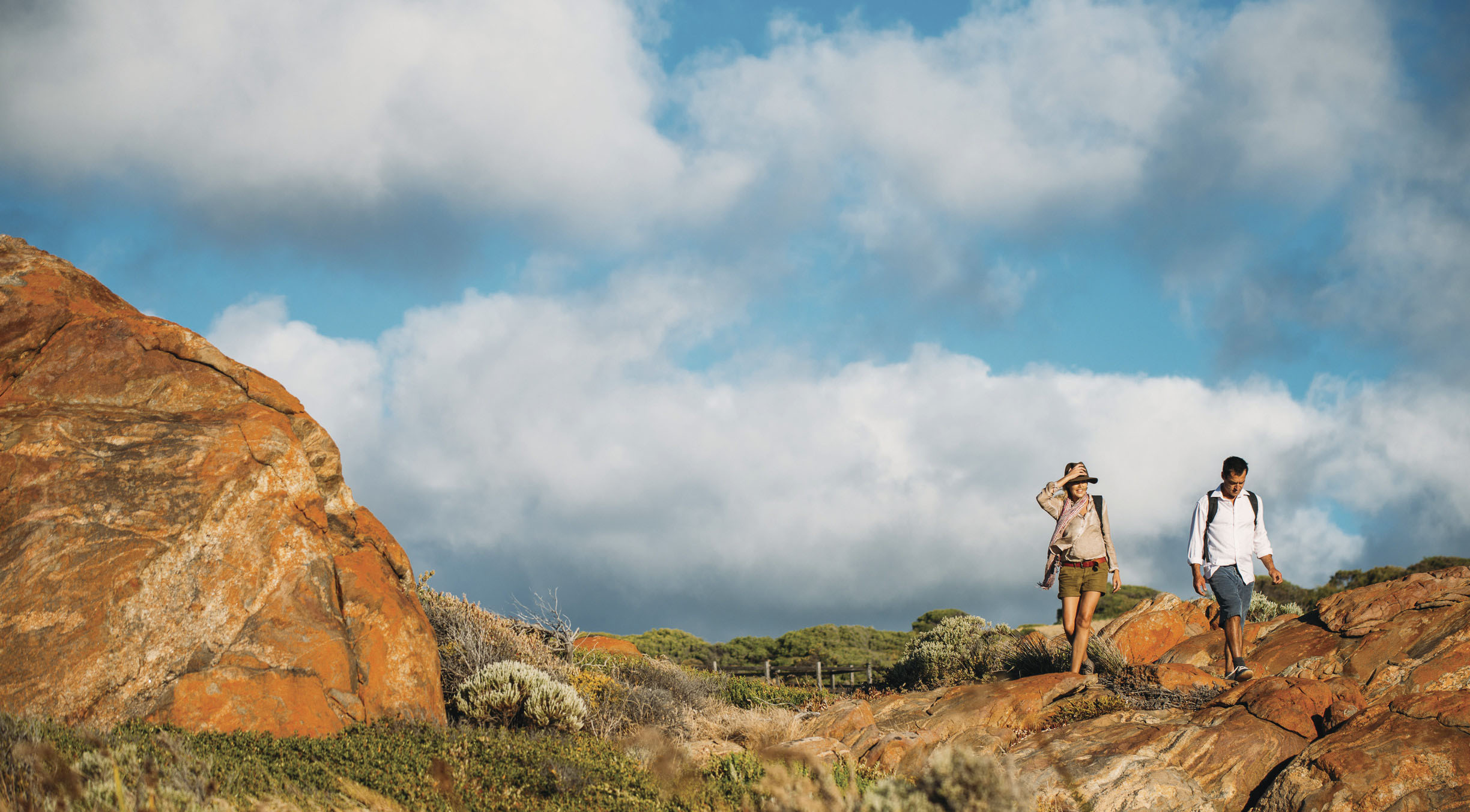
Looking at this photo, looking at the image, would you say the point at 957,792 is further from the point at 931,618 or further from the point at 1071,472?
the point at 931,618

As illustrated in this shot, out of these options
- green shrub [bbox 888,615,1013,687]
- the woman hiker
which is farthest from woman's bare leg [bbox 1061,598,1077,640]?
green shrub [bbox 888,615,1013,687]

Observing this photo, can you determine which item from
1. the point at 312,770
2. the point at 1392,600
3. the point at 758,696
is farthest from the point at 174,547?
the point at 1392,600

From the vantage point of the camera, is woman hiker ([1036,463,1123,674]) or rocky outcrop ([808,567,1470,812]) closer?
rocky outcrop ([808,567,1470,812])

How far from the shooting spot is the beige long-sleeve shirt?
9922 millimetres

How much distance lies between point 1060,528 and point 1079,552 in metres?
0.35

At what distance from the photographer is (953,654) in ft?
52.9

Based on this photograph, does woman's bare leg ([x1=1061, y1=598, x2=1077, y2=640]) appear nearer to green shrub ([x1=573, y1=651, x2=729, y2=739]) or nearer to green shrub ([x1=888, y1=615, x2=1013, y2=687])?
green shrub ([x1=888, y1=615, x2=1013, y2=687])

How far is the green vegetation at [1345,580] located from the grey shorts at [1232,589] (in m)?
23.2

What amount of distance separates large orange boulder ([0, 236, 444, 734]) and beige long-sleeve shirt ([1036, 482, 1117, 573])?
7224 mm

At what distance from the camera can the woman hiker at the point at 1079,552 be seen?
32.6 ft

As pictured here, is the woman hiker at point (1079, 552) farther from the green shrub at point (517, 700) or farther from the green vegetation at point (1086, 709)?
the green shrub at point (517, 700)

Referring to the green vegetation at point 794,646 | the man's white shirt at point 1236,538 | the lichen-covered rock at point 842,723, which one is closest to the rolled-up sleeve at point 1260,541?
the man's white shirt at point 1236,538

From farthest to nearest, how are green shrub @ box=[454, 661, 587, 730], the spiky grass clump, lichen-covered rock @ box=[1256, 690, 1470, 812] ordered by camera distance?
the spiky grass clump
green shrub @ box=[454, 661, 587, 730]
lichen-covered rock @ box=[1256, 690, 1470, 812]

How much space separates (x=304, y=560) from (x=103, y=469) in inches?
69.9
